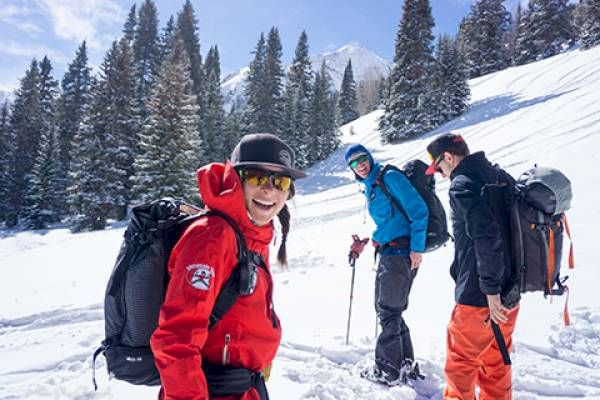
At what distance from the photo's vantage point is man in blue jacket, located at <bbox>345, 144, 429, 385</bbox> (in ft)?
11.4

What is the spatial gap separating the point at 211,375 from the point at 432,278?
5.22m

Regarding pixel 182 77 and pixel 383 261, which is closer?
pixel 383 261

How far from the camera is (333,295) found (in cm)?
602

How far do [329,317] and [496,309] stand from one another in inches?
118

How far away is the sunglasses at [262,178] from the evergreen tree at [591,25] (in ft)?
130

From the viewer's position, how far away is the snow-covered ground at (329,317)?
3.45 metres

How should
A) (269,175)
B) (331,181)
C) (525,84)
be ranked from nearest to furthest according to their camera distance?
(269,175) < (331,181) < (525,84)

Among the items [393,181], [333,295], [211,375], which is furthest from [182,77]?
[211,375]

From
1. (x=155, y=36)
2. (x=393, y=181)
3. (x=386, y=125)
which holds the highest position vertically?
(x=155, y=36)

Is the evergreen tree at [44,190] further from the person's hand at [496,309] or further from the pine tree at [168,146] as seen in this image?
the person's hand at [496,309]

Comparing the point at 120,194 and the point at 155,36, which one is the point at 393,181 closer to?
the point at 120,194

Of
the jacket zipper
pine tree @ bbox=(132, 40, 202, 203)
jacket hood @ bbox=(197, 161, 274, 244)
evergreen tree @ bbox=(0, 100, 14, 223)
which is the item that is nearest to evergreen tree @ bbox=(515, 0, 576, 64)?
pine tree @ bbox=(132, 40, 202, 203)

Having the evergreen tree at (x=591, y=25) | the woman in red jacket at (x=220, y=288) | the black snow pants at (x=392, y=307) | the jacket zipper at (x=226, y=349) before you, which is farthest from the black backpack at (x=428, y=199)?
the evergreen tree at (x=591, y=25)

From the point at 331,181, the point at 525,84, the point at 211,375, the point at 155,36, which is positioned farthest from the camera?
the point at 155,36
